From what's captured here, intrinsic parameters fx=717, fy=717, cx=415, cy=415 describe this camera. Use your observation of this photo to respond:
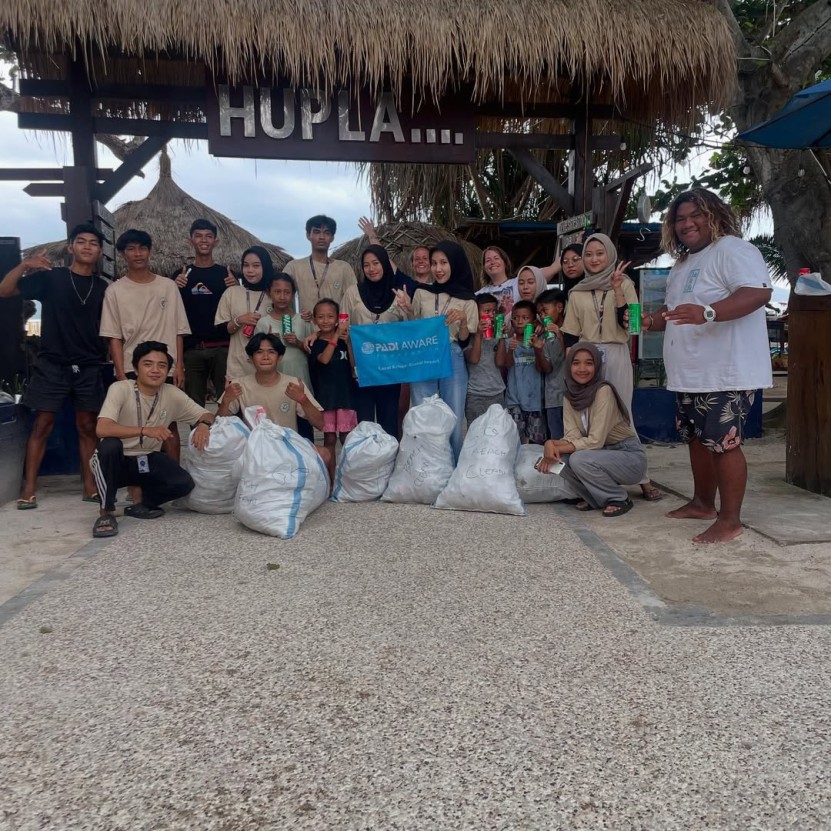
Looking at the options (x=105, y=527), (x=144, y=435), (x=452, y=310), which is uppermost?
(x=452, y=310)

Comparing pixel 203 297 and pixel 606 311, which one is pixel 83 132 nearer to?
pixel 203 297

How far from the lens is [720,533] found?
3.60 meters

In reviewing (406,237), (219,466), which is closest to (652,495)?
(219,466)

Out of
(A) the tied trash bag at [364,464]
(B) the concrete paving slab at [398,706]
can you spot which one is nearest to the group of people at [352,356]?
(A) the tied trash bag at [364,464]

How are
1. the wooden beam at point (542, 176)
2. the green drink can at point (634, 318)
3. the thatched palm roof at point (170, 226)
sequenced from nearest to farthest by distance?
the green drink can at point (634, 318) → the wooden beam at point (542, 176) → the thatched palm roof at point (170, 226)

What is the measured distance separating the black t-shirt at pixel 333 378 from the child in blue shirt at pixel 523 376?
103 cm

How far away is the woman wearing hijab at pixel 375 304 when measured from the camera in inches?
186

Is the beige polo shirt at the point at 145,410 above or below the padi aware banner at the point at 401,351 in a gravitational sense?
below

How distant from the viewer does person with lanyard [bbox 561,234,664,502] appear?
4.44 metres

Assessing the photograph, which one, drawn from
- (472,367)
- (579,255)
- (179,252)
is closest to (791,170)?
(579,255)

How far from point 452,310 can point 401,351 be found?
1.39 ft

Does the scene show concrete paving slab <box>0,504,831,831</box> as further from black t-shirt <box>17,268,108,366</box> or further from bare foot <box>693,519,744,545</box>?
black t-shirt <box>17,268,108,366</box>

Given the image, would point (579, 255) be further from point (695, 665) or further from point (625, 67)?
point (695, 665)

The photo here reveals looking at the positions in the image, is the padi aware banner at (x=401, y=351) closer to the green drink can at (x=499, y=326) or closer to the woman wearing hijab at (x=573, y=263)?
the green drink can at (x=499, y=326)
